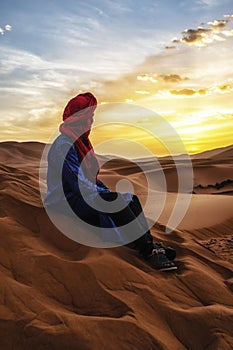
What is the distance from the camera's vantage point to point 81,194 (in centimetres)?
351

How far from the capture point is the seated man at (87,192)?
3.35 m

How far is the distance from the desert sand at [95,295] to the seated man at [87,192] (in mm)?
174

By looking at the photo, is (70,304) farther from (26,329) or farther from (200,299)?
(200,299)

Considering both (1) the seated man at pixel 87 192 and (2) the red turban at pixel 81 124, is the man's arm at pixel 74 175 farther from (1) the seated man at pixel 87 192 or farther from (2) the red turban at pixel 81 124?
(2) the red turban at pixel 81 124

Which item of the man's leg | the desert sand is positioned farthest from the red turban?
the desert sand

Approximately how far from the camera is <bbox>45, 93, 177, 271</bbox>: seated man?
132 inches

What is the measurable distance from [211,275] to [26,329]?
2016 mm

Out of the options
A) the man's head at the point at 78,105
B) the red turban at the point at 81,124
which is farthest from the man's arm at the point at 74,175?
the man's head at the point at 78,105

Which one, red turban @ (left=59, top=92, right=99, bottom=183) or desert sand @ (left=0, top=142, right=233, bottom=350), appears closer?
desert sand @ (left=0, top=142, right=233, bottom=350)

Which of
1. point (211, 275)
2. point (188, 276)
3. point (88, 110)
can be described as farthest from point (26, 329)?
point (88, 110)

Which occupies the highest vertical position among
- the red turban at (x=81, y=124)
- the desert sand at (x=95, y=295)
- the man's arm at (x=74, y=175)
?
the red turban at (x=81, y=124)

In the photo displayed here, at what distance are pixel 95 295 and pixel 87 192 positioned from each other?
1.22 meters

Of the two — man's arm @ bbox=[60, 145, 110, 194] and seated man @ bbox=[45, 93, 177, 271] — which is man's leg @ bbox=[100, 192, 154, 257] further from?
man's arm @ bbox=[60, 145, 110, 194]

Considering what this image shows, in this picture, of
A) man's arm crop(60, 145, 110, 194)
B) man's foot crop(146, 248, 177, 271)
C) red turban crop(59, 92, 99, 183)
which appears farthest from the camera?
red turban crop(59, 92, 99, 183)
